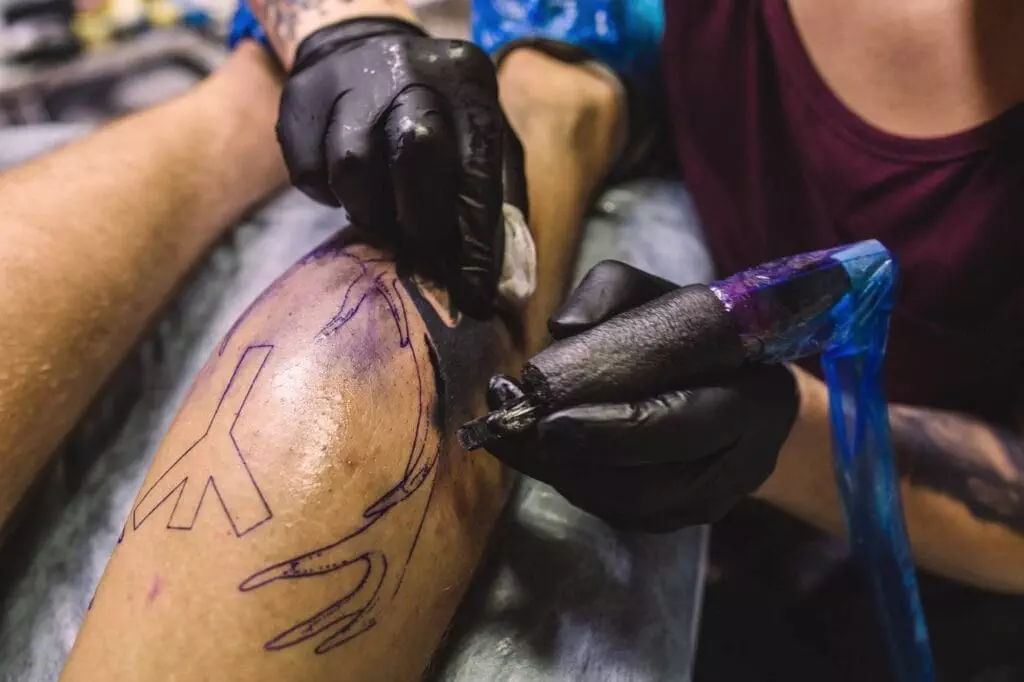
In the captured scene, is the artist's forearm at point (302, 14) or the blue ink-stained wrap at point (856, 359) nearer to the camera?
the blue ink-stained wrap at point (856, 359)

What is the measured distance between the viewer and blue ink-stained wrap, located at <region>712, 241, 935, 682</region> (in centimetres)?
58

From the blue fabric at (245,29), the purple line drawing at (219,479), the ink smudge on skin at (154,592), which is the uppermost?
the blue fabric at (245,29)

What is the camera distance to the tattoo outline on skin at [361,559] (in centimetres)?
52

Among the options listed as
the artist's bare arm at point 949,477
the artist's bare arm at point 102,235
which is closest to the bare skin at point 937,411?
the artist's bare arm at point 949,477

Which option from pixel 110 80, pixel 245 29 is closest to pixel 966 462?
pixel 245 29

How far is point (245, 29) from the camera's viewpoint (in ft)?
3.65

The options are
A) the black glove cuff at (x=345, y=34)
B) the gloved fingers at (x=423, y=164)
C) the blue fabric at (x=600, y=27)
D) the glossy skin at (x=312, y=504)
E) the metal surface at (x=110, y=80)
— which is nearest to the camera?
the glossy skin at (x=312, y=504)

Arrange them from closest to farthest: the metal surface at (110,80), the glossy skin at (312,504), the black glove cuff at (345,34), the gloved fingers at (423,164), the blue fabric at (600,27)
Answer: the glossy skin at (312,504) < the gloved fingers at (423,164) < the black glove cuff at (345,34) < the blue fabric at (600,27) < the metal surface at (110,80)

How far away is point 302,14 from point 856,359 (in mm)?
654

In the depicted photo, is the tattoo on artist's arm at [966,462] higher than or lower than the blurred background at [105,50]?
lower

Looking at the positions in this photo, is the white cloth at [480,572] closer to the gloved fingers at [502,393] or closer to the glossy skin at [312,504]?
the glossy skin at [312,504]

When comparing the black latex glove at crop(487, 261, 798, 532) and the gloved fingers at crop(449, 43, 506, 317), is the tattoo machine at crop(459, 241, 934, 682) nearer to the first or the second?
the black latex glove at crop(487, 261, 798, 532)

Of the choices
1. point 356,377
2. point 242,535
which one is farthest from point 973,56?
point 242,535

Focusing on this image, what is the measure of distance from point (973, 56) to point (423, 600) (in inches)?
28.3
